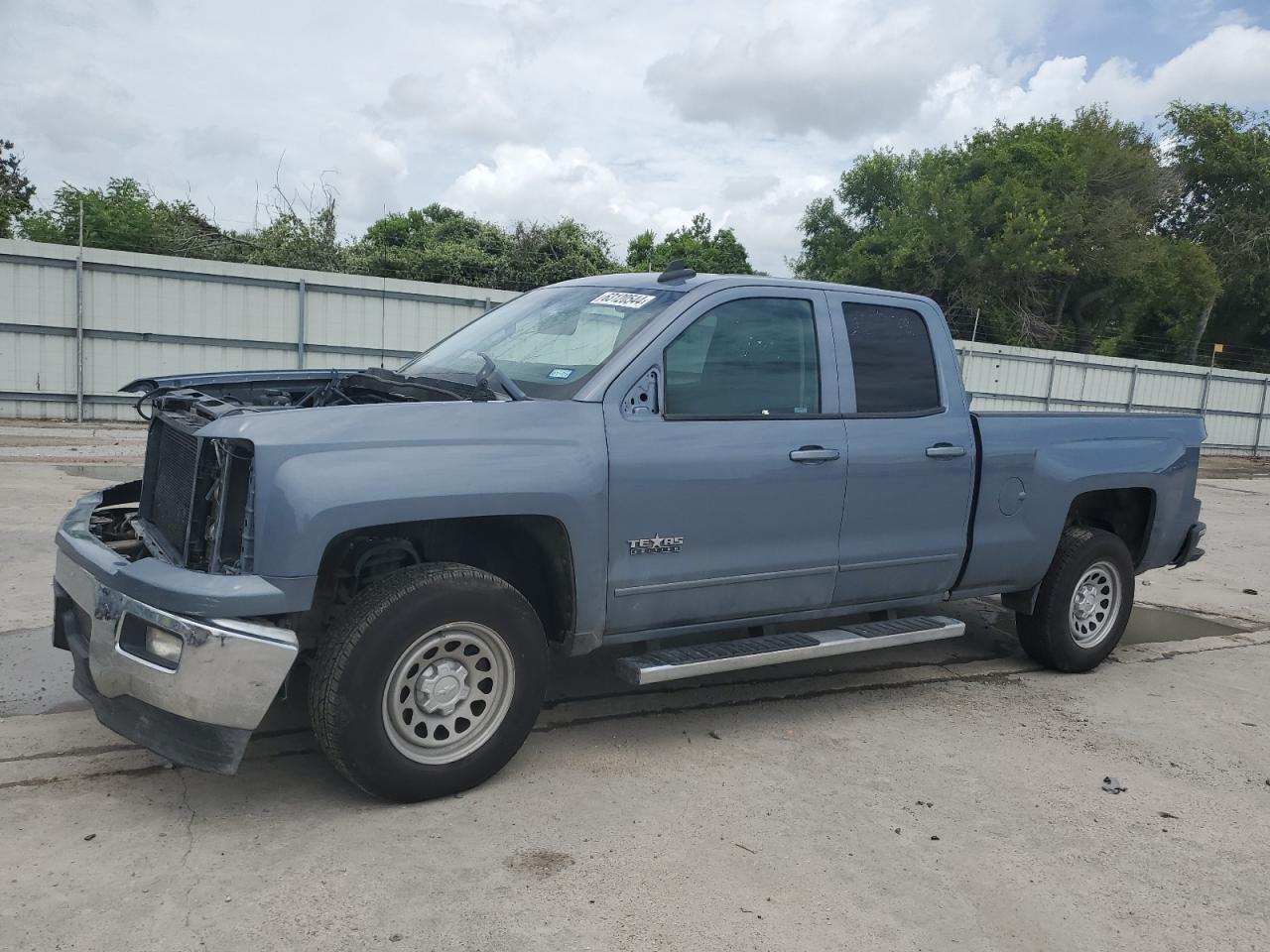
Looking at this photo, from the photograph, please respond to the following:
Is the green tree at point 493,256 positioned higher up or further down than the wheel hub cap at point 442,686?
higher up

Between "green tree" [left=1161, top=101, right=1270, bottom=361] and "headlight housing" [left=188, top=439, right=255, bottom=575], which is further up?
"green tree" [left=1161, top=101, right=1270, bottom=361]

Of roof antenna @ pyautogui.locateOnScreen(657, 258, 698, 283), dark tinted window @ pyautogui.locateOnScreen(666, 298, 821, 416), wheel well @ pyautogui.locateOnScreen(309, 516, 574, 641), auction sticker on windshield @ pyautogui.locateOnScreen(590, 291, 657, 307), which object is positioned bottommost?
wheel well @ pyautogui.locateOnScreen(309, 516, 574, 641)

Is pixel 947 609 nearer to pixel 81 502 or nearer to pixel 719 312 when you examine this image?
pixel 719 312

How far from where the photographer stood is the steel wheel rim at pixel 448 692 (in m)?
3.56

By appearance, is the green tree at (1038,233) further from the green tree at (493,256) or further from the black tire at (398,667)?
the black tire at (398,667)

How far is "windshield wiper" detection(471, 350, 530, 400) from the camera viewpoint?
4031 millimetres

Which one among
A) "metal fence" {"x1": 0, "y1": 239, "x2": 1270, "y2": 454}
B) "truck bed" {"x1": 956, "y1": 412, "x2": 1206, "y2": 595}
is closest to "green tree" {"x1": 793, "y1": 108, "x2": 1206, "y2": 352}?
"metal fence" {"x1": 0, "y1": 239, "x2": 1270, "y2": 454}

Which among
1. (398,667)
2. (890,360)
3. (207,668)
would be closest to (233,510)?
(207,668)

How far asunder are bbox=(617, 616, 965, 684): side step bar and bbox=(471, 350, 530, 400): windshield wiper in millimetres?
1140

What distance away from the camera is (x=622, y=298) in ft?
15.0

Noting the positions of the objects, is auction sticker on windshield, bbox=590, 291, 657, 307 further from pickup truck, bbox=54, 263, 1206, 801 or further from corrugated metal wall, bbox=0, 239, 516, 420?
corrugated metal wall, bbox=0, 239, 516, 420

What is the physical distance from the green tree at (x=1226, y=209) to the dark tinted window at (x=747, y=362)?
40.2 metres

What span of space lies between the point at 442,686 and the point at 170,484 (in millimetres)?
1359

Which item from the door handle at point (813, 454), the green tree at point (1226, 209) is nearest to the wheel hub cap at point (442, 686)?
the door handle at point (813, 454)
